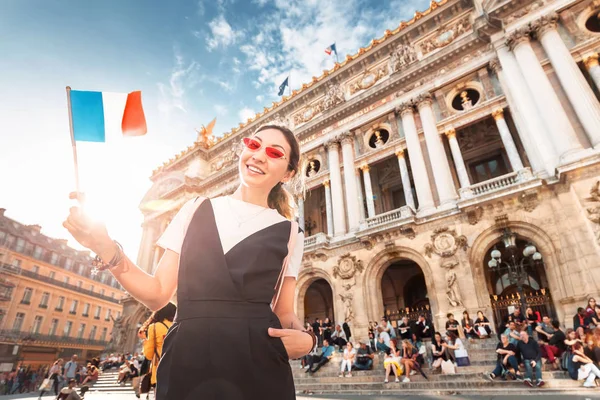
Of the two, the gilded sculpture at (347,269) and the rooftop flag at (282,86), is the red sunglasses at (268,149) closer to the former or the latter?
the gilded sculpture at (347,269)

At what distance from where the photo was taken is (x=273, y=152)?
72.8 inches

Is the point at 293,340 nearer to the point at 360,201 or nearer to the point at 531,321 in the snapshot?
the point at 531,321

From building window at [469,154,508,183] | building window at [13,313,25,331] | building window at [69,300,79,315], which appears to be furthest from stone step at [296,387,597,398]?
building window at [69,300,79,315]

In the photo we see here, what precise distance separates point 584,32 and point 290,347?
62.4ft

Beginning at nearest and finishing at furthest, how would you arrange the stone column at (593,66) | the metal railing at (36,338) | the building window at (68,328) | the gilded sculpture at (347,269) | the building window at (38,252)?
the stone column at (593,66) < the gilded sculpture at (347,269) < the metal railing at (36,338) < the building window at (38,252) < the building window at (68,328)

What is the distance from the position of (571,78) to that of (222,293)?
16722 millimetres

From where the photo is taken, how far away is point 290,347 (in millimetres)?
1317

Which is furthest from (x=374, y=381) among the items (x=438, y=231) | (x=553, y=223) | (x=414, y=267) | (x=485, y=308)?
(x=414, y=267)

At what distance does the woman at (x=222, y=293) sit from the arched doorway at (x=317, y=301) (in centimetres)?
2082

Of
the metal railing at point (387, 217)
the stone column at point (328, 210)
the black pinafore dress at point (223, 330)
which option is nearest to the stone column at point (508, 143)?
the metal railing at point (387, 217)

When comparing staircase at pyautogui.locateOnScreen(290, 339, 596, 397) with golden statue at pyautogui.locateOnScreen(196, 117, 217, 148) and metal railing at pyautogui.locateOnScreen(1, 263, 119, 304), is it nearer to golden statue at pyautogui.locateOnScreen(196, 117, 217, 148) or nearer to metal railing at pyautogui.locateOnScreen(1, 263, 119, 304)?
golden statue at pyautogui.locateOnScreen(196, 117, 217, 148)

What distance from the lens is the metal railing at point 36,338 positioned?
29.5 meters

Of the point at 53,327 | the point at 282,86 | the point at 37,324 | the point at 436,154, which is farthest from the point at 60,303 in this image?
the point at 436,154

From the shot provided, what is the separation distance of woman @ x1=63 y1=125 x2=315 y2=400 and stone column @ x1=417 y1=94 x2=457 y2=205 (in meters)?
14.8
